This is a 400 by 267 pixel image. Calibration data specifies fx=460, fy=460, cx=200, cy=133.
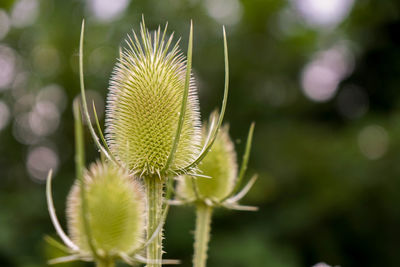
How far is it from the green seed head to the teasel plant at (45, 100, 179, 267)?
1.34ft

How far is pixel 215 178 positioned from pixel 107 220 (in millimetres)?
669

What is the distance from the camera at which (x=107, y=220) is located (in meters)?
1.23

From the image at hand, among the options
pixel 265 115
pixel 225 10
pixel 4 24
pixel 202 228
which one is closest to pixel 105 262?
pixel 202 228

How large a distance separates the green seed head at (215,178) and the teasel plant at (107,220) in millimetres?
409

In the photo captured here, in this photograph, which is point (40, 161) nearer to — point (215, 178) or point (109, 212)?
point (215, 178)

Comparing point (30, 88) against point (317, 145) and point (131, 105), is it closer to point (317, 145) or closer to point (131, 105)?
point (317, 145)

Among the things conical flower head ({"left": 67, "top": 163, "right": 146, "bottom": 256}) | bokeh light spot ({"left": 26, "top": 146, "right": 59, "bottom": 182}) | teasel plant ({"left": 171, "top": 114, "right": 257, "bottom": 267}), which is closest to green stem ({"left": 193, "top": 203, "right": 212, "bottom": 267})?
teasel plant ({"left": 171, "top": 114, "right": 257, "bottom": 267})

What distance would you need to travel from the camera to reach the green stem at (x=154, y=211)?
4.41 feet

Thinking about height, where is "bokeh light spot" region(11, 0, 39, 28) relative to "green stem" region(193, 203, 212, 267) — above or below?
above

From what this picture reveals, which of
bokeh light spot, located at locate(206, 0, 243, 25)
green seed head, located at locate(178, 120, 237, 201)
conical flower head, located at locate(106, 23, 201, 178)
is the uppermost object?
bokeh light spot, located at locate(206, 0, 243, 25)

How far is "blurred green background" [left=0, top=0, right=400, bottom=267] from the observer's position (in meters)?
6.39

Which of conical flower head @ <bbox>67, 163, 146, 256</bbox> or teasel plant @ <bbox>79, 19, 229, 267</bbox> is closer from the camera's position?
conical flower head @ <bbox>67, 163, 146, 256</bbox>

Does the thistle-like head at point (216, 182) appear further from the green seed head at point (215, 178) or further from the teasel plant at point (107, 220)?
the teasel plant at point (107, 220)

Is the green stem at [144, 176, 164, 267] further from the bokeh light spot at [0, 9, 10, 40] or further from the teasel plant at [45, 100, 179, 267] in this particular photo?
the bokeh light spot at [0, 9, 10, 40]
